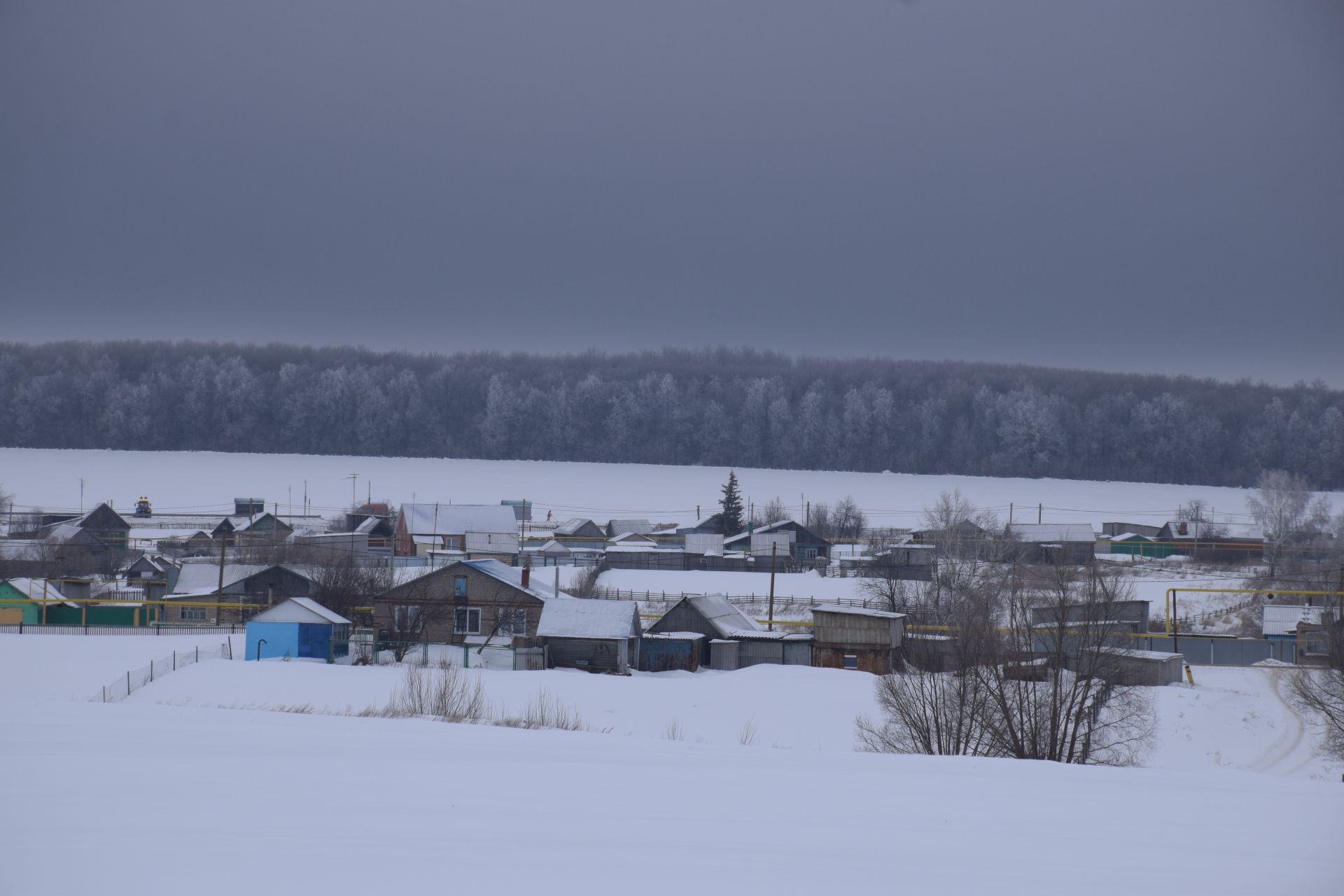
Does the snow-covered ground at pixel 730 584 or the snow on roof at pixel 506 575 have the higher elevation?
the snow on roof at pixel 506 575

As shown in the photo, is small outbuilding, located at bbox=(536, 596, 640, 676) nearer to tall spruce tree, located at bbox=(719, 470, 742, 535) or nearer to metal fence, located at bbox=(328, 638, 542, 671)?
metal fence, located at bbox=(328, 638, 542, 671)

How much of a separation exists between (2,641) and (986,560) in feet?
126

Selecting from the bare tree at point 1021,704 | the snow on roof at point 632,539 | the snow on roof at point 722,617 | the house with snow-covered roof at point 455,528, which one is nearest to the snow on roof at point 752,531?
the snow on roof at point 632,539

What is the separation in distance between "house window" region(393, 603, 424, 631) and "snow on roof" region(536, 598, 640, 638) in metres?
4.15

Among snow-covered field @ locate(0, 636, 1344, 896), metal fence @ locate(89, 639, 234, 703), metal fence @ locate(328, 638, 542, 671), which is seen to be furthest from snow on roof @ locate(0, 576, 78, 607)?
snow-covered field @ locate(0, 636, 1344, 896)

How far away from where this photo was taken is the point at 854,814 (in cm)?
869

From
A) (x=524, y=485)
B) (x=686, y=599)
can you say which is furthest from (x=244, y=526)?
(x=686, y=599)

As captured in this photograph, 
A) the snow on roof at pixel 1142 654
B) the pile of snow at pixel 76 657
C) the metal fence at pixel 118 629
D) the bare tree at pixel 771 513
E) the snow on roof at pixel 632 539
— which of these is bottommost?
the metal fence at pixel 118 629

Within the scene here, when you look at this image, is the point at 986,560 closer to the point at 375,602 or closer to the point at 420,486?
the point at 375,602

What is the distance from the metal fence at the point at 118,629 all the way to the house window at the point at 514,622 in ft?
27.0

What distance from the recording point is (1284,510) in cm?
6531

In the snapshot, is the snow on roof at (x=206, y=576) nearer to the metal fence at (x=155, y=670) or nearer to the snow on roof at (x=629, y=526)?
the metal fence at (x=155, y=670)

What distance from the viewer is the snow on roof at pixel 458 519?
55344 mm

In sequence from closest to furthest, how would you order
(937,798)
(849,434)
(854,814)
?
(854,814)
(937,798)
(849,434)
